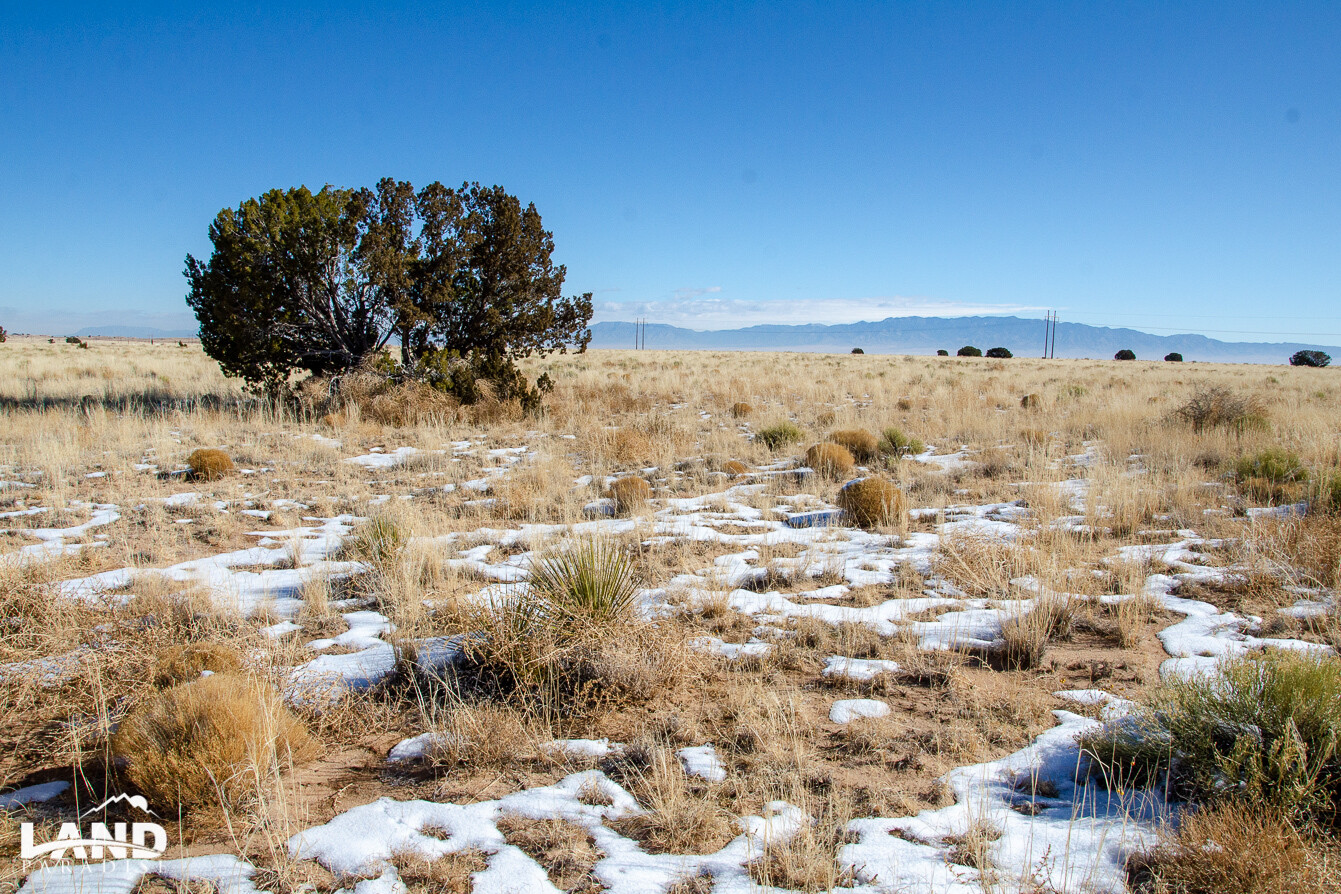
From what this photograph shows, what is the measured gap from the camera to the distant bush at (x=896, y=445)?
379 inches

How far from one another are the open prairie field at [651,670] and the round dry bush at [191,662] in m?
0.02

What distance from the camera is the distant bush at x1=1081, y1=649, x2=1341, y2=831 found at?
2.31 m

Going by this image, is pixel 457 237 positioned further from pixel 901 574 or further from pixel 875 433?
pixel 901 574

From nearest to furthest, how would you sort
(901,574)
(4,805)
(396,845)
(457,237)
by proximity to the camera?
(396,845) < (4,805) < (901,574) < (457,237)

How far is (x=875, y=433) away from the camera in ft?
36.3

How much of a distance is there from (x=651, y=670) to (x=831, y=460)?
18.9 ft

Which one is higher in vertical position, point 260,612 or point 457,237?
point 457,237

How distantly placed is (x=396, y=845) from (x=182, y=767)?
828mm

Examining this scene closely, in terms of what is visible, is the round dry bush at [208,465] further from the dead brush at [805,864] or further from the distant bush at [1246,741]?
the distant bush at [1246,741]

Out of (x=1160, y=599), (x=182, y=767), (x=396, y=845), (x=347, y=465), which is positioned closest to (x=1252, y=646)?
(x=1160, y=599)

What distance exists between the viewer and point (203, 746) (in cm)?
255

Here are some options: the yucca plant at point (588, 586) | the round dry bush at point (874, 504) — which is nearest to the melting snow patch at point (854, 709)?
the yucca plant at point (588, 586)

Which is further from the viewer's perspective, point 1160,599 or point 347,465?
point 347,465

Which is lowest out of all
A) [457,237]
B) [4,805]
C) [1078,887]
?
[4,805]
